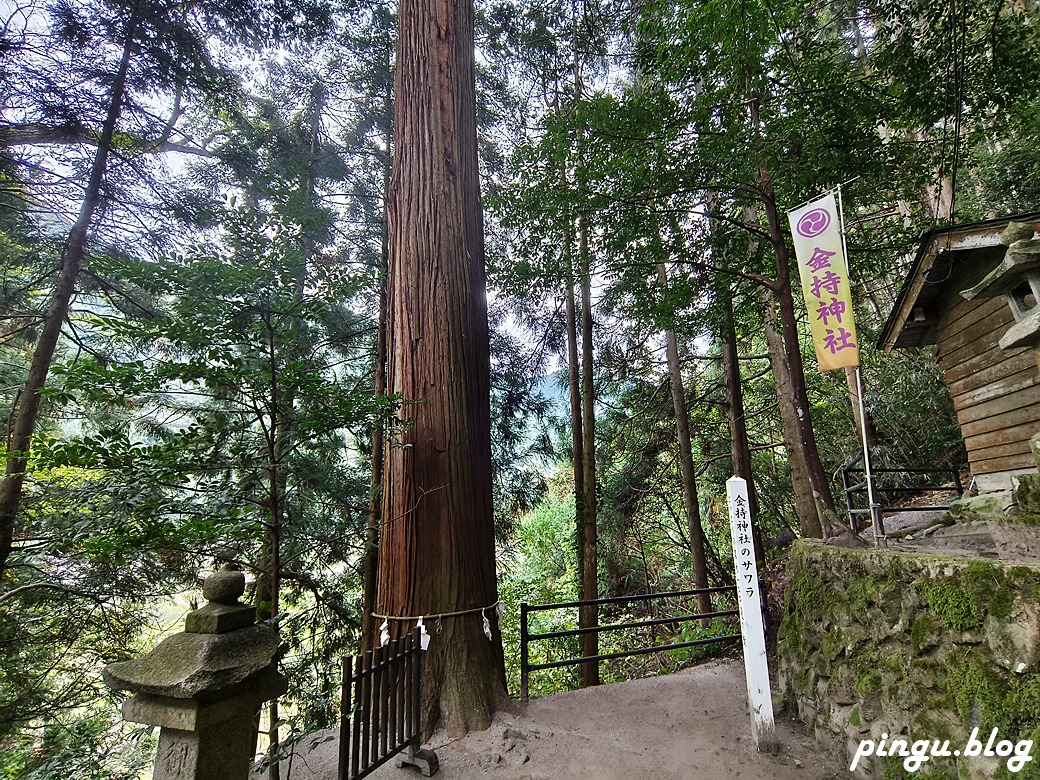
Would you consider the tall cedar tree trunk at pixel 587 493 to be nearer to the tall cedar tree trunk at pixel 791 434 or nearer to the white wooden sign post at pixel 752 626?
the tall cedar tree trunk at pixel 791 434

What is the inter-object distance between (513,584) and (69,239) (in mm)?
10778

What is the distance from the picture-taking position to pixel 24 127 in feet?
16.3

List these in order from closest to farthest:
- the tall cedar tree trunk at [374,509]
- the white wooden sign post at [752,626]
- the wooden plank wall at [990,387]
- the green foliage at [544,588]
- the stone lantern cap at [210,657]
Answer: the stone lantern cap at [210,657] < the white wooden sign post at [752,626] < the wooden plank wall at [990,387] < the tall cedar tree trunk at [374,509] < the green foliage at [544,588]

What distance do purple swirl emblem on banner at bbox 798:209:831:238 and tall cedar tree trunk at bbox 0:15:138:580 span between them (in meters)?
7.06

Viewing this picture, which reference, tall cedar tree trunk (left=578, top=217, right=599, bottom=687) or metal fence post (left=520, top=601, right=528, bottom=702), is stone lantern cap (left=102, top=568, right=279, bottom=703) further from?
tall cedar tree trunk (left=578, top=217, right=599, bottom=687)

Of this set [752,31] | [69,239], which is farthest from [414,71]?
[69,239]

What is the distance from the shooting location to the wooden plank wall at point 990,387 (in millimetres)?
4453

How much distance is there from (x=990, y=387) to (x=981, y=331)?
630 millimetres

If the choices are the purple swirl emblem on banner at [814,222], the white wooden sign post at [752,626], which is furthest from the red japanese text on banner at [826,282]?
the white wooden sign post at [752,626]

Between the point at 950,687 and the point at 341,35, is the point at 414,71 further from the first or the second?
the point at 950,687

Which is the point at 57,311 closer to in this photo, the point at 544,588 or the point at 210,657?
the point at 210,657

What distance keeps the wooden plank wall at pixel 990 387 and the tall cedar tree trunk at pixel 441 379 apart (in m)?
5.30

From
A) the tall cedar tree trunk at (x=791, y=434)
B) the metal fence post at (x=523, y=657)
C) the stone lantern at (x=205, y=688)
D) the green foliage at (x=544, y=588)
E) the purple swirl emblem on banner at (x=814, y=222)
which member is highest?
the purple swirl emblem on banner at (x=814, y=222)

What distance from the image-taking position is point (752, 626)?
3.24 metres
